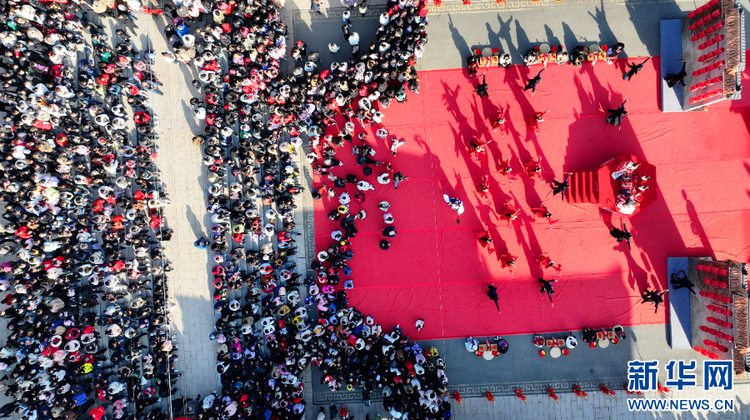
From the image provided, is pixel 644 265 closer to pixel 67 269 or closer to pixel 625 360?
pixel 625 360

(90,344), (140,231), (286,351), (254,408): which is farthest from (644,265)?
(90,344)

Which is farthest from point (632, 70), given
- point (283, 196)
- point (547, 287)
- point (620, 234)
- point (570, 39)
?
point (283, 196)

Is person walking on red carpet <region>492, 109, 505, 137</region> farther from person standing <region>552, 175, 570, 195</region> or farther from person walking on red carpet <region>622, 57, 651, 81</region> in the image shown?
person walking on red carpet <region>622, 57, 651, 81</region>

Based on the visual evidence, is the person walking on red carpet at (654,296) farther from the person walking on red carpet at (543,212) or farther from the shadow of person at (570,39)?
the shadow of person at (570,39)

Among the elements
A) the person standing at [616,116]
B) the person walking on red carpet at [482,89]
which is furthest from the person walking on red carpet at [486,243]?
the person standing at [616,116]

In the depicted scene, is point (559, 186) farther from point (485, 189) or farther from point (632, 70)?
point (632, 70)
